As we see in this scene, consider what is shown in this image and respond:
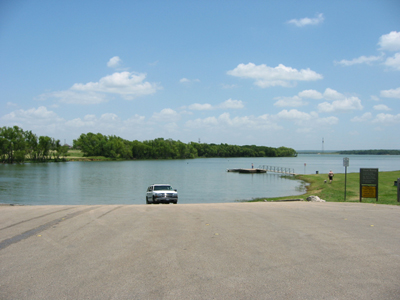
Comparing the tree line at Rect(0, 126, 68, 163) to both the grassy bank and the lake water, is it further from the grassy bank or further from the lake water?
the grassy bank

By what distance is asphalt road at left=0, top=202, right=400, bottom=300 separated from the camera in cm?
538

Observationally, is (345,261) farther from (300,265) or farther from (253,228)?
(253,228)

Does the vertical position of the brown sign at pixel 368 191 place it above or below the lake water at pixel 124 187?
above

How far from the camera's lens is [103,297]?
5090 mm

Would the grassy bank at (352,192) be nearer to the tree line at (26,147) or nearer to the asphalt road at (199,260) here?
the asphalt road at (199,260)

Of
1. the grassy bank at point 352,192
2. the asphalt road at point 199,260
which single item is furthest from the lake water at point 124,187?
the asphalt road at point 199,260

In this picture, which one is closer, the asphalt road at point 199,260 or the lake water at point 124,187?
the asphalt road at point 199,260

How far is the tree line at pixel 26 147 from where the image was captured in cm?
14025

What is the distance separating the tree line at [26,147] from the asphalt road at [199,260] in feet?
490

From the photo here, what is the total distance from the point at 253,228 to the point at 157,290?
5.63 metres

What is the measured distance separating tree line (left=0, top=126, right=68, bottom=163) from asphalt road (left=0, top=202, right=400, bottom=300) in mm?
149427

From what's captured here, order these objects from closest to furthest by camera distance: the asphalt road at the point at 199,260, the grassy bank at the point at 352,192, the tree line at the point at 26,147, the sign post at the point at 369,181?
the asphalt road at the point at 199,260 < the sign post at the point at 369,181 < the grassy bank at the point at 352,192 < the tree line at the point at 26,147

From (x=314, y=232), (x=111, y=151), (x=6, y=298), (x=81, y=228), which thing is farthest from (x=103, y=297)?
(x=111, y=151)

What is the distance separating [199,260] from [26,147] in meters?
163
